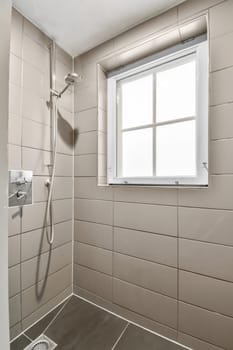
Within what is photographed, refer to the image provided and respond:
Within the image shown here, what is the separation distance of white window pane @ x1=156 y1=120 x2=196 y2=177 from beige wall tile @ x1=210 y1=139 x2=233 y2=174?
0.18m

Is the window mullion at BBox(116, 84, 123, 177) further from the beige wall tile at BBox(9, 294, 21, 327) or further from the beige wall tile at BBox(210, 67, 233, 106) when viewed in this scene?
the beige wall tile at BBox(9, 294, 21, 327)

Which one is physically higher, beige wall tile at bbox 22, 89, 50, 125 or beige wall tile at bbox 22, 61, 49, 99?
beige wall tile at bbox 22, 61, 49, 99

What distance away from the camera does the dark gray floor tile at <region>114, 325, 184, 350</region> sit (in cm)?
99

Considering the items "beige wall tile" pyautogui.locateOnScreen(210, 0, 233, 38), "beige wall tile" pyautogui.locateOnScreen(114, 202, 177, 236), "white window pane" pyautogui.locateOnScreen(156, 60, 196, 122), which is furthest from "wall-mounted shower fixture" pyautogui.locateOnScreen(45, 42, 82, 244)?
"beige wall tile" pyautogui.locateOnScreen(210, 0, 233, 38)

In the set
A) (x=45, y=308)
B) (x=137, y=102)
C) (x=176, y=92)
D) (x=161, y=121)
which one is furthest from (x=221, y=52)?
(x=45, y=308)

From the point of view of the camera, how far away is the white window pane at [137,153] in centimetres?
129

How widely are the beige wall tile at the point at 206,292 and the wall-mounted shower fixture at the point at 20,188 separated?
3.33ft

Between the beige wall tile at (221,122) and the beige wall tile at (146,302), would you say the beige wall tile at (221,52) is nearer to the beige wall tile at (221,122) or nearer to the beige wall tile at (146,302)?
the beige wall tile at (221,122)

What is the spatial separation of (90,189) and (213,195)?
32.5 inches

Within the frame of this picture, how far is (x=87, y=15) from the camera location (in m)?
1.11

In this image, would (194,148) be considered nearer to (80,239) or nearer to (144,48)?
(144,48)

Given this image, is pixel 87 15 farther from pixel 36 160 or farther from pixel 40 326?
pixel 40 326

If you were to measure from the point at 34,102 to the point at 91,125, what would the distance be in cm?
41

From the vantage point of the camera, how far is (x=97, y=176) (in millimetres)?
1333
